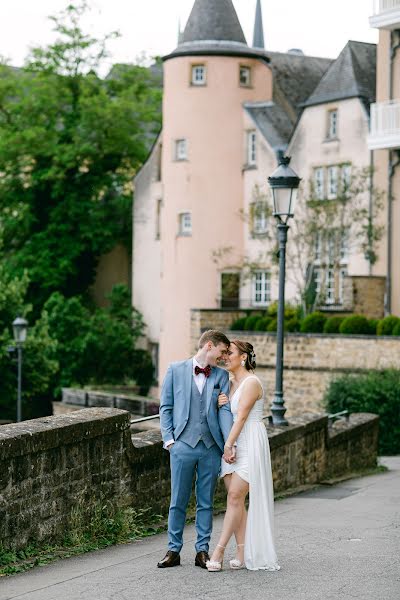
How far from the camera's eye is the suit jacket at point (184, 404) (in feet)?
31.6

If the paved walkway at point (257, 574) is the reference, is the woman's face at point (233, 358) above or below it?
above

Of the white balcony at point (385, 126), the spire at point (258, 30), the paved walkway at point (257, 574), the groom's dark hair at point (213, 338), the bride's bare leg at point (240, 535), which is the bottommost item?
the paved walkway at point (257, 574)

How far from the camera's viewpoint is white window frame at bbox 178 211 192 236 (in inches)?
1821

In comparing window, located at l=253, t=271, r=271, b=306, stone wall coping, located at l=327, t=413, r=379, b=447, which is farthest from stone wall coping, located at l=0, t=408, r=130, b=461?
window, located at l=253, t=271, r=271, b=306

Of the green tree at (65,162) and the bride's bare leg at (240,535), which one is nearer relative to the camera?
the bride's bare leg at (240,535)

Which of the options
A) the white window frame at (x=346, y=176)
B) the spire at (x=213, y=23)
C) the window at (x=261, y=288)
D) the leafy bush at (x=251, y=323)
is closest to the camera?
the leafy bush at (x=251, y=323)

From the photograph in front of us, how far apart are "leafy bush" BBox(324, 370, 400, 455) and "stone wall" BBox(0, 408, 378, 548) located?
54.9 feet

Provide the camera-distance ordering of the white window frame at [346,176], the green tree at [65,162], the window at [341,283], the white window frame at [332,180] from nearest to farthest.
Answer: the white window frame at [346,176] < the window at [341,283] < the white window frame at [332,180] < the green tree at [65,162]

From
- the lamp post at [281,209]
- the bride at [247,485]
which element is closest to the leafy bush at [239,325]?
the lamp post at [281,209]

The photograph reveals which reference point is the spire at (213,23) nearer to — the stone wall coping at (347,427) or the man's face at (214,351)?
the stone wall coping at (347,427)

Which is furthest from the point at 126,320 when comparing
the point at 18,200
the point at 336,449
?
the point at 336,449

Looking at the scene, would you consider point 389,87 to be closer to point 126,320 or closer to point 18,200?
point 126,320

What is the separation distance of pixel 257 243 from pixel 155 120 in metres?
11.4

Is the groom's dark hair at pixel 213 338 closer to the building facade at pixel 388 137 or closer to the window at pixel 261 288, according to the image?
the building facade at pixel 388 137
